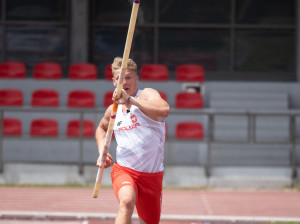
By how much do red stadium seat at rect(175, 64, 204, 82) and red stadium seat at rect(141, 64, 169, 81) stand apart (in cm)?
35

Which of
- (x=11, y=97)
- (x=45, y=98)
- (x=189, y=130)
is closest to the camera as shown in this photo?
(x=189, y=130)

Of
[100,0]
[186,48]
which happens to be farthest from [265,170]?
[100,0]

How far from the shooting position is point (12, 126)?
1343 cm

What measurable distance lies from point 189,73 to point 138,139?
36.1 feet

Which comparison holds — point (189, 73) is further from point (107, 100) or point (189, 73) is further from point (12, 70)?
point (12, 70)

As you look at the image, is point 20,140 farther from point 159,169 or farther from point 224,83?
point 159,169

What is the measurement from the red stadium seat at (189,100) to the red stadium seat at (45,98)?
2.81 m

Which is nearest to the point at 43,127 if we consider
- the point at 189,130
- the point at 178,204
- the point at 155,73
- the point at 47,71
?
the point at 189,130

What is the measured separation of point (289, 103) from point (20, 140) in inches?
275

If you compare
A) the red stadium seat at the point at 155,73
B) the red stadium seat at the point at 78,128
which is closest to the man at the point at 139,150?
the red stadium seat at the point at 78,128

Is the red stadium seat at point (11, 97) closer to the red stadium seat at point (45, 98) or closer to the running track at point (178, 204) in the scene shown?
the red stadium seat at point (45, 98)

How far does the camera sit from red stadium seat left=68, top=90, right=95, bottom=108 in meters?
14.6

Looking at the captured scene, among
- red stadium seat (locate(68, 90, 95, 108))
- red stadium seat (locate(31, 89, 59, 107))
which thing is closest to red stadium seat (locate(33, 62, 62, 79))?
red stadium seat (locate(31, 89, 59, 107))

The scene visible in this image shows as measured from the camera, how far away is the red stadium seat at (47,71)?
16.2 metres
